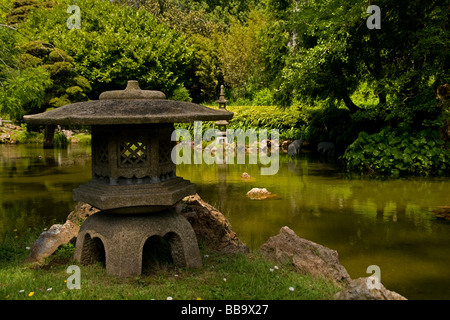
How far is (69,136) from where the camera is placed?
86.4ft

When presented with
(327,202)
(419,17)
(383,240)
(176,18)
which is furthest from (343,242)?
(176,18)

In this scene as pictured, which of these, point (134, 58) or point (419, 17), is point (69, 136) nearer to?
point (134, 58)

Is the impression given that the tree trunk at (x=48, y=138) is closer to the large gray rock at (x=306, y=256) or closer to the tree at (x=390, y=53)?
the tree at (x=390, y=53)

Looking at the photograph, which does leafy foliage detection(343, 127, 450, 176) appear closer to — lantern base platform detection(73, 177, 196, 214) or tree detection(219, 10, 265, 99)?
lantern base platform detection(73, 177, 196, 214)

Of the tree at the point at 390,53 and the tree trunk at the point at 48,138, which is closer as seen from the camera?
the tree at the point at 390,53

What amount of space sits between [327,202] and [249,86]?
904 inches

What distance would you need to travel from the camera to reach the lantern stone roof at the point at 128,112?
436cm

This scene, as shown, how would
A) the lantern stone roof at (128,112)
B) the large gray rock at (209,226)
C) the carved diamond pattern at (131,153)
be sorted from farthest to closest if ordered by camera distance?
the large gray rock at (209,226), the carved diamond pattern at (131,153), the lantern stone roof at (128,112)

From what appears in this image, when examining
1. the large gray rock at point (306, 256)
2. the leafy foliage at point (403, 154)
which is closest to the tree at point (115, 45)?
the leafy foliage at point (403, 154)

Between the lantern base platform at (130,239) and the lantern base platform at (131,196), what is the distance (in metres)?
0.15

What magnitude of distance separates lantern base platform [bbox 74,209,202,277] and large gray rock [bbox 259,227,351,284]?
1.10 m

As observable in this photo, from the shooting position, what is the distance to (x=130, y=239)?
4.77m

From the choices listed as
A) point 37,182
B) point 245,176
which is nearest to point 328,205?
point 245,176

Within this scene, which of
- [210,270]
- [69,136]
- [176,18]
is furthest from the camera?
[176,18]
